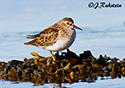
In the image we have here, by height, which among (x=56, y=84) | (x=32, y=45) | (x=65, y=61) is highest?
(x=32, y=45)

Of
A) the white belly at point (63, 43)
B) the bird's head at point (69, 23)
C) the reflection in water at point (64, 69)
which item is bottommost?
the reflection in water at point (64, 69)

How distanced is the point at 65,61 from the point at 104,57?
7.93 feet

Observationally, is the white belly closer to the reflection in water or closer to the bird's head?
the bird's head

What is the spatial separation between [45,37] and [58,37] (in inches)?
30.4

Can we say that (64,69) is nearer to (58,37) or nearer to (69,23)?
(58,37)

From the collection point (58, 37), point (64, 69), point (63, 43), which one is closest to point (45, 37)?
point (58, 37)

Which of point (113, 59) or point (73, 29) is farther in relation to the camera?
point (113, 59)

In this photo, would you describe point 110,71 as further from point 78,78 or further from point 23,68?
point 23,68

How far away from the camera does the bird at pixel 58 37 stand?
12.6 m

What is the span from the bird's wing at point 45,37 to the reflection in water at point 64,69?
26.6 inches

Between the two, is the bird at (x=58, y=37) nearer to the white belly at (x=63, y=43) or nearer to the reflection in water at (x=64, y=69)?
the white belly at (x=63, y=43)

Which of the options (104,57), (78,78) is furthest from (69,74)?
(104,57)

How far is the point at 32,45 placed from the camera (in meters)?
13.6

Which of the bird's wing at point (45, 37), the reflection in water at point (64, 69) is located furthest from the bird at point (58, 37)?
the reflection in water at point (64, 69)
